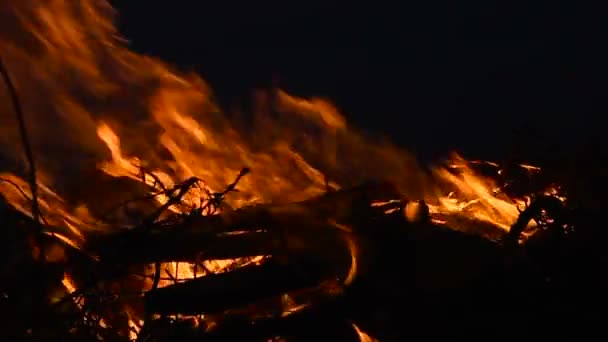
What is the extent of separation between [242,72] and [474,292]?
227 cm

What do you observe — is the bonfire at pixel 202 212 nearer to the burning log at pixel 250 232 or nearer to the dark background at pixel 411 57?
the burning log at pixel 250 232

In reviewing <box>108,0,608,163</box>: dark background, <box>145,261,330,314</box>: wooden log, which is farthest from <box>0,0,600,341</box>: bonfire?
<box>108,0,608,163</box>: dark background

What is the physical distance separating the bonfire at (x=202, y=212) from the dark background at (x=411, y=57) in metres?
1.26

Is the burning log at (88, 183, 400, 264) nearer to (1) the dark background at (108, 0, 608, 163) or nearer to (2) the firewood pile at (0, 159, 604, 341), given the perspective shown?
(2) the firewood pile at (0, 159, 604, 341)

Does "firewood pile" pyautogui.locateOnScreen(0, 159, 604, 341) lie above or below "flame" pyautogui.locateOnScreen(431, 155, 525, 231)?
below

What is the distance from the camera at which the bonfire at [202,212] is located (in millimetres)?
1673

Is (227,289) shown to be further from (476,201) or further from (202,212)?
(476,201)

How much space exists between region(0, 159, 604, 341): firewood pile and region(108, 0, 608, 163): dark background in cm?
182

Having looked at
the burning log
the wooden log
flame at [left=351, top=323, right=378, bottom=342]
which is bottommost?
flame at [left=351, top=323, right=378, bottom=342]

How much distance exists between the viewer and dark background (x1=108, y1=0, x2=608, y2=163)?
3717 mm

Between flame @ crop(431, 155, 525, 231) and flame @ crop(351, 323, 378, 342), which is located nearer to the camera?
flame @ crop(351, 323, 378, 342)

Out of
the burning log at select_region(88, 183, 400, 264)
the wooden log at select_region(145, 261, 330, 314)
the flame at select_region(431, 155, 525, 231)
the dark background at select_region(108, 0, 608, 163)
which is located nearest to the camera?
the wooden log at select_region(145, 261, 330, 314)

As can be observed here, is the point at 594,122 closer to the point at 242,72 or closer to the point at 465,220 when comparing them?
the point at 242,72

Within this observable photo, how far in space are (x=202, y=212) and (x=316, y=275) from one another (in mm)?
330
